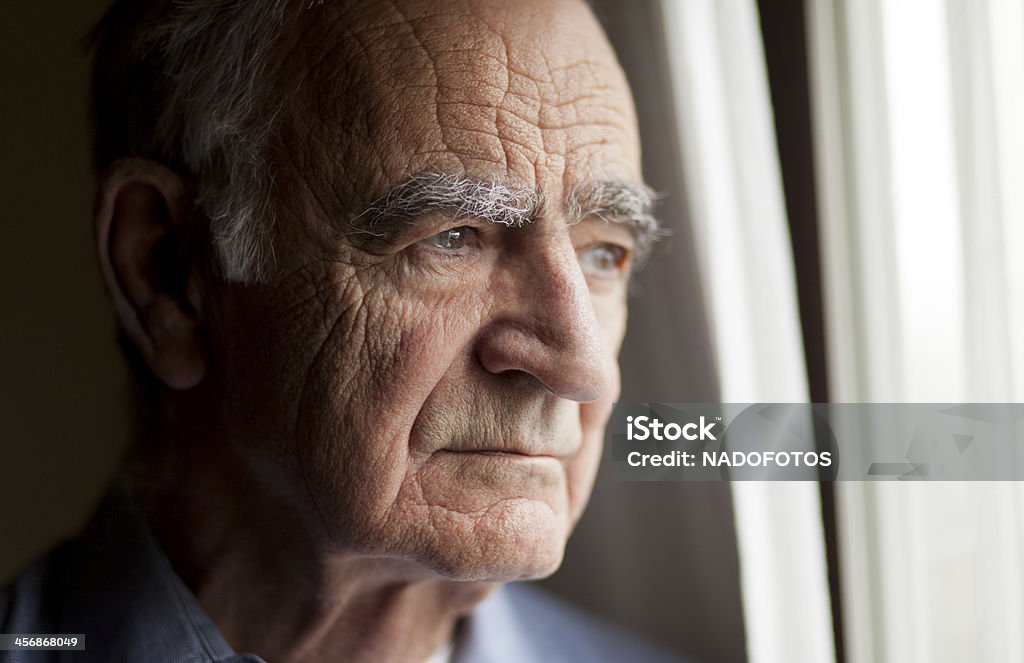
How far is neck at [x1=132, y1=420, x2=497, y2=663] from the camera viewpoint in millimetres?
897

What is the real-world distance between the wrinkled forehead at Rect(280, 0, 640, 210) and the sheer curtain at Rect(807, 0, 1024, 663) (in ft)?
1.06

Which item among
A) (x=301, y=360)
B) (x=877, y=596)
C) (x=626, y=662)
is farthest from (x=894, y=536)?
(x=301, y=360)

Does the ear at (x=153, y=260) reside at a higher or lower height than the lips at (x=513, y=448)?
higher

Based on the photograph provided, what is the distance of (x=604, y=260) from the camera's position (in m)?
0.98

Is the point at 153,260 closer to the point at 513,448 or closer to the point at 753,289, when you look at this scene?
the point at 513,448

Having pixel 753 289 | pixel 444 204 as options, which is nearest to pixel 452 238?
pixel 444 204

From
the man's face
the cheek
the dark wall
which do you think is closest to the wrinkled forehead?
the man's face

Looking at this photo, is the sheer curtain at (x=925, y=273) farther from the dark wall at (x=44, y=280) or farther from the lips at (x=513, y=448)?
the dark wall at (x=44, y=280)

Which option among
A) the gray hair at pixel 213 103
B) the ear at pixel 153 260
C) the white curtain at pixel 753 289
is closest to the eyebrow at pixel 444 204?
the gray hair at pixel 213 103

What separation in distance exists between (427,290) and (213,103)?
0.99 feet

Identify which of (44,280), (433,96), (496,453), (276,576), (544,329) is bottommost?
(276,576)

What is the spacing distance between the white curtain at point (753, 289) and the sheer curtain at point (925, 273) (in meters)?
0.05

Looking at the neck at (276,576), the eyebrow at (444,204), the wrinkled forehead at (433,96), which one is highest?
the wrinkled forehead at (433,96)

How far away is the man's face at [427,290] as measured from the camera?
809mm
